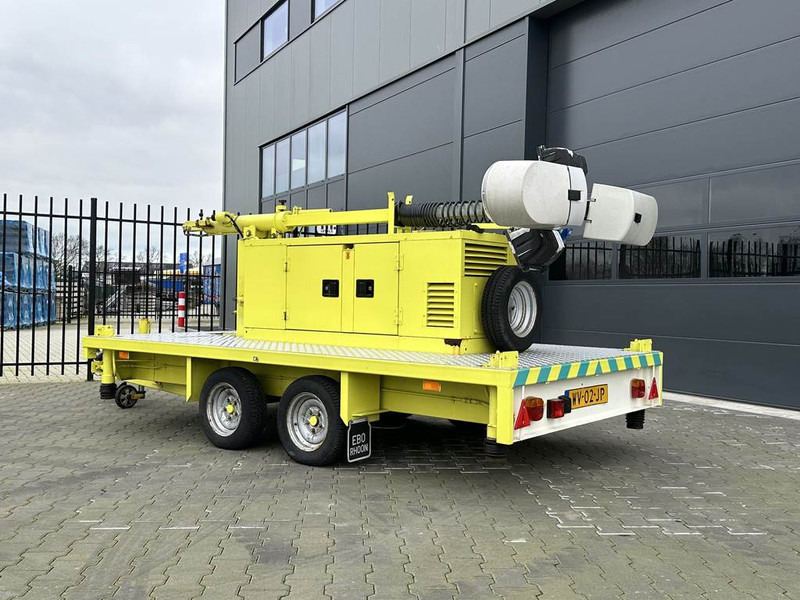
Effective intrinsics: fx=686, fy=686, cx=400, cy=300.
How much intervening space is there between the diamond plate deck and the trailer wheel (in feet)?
1.00

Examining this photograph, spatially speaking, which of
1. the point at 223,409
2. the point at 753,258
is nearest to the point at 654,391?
the point at 753,258

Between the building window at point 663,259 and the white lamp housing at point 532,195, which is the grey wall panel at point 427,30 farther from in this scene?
the white lamp housing at point 532,195

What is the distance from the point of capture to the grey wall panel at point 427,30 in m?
13.5

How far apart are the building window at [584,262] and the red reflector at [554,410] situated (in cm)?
643

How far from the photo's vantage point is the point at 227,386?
677cm

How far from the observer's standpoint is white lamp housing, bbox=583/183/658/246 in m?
5.64

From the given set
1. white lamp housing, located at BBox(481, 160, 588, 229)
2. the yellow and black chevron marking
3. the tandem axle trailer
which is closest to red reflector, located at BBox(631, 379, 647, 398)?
the tandem axle trailer

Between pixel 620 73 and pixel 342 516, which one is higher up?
pixel 620 73

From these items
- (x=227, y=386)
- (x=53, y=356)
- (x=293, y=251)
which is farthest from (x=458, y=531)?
(x=53, y=356)

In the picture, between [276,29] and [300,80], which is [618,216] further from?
[276,29]

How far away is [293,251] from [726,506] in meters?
4.56

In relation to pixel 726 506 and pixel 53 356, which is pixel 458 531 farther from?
pixel 53 356

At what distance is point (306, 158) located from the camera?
Answer: 1939cm

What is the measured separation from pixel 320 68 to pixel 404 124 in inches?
177
